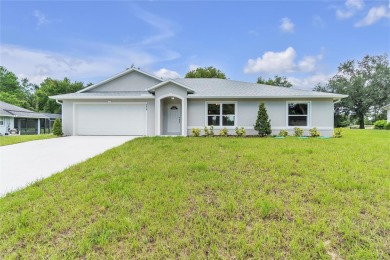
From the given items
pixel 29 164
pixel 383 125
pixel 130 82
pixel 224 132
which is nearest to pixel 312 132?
pixel 224 132

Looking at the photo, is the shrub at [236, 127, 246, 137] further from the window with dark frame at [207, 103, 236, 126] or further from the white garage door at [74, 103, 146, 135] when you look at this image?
the white garage door at [74, 103, 146, 135]

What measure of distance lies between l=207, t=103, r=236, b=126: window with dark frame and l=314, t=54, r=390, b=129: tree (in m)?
28.4

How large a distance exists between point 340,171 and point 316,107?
10.5m

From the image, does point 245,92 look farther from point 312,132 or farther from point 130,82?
point 130,82

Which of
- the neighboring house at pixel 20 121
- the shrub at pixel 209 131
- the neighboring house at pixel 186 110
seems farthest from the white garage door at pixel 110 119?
the neighboring house at pixel 20 121

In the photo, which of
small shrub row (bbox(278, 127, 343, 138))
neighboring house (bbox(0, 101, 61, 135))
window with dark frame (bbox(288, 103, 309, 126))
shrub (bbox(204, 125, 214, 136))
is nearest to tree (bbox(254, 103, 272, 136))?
small shrub row (bbox(278, 127, 343, 138))

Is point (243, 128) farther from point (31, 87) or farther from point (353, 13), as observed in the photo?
point (31, 87)

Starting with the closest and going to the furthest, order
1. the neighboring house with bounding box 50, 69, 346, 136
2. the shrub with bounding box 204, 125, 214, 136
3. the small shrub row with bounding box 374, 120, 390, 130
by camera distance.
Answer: the neighboring house with bounding box 50, 69, 346, 136 → the shrub with bounding box 204, 125, 214, 136 → the small shrub row with bounding box 374, 120, 390, 130

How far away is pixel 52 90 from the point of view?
136 ft

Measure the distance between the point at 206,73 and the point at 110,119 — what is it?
2417 cm

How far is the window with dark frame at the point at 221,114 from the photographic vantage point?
14.7 m

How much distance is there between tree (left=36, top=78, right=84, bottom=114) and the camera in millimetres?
41375

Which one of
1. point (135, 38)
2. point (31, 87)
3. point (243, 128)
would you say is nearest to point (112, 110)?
point (135, 38)

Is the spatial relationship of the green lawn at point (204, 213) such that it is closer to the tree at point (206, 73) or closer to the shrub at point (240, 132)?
the shrub at point (240, 132)
